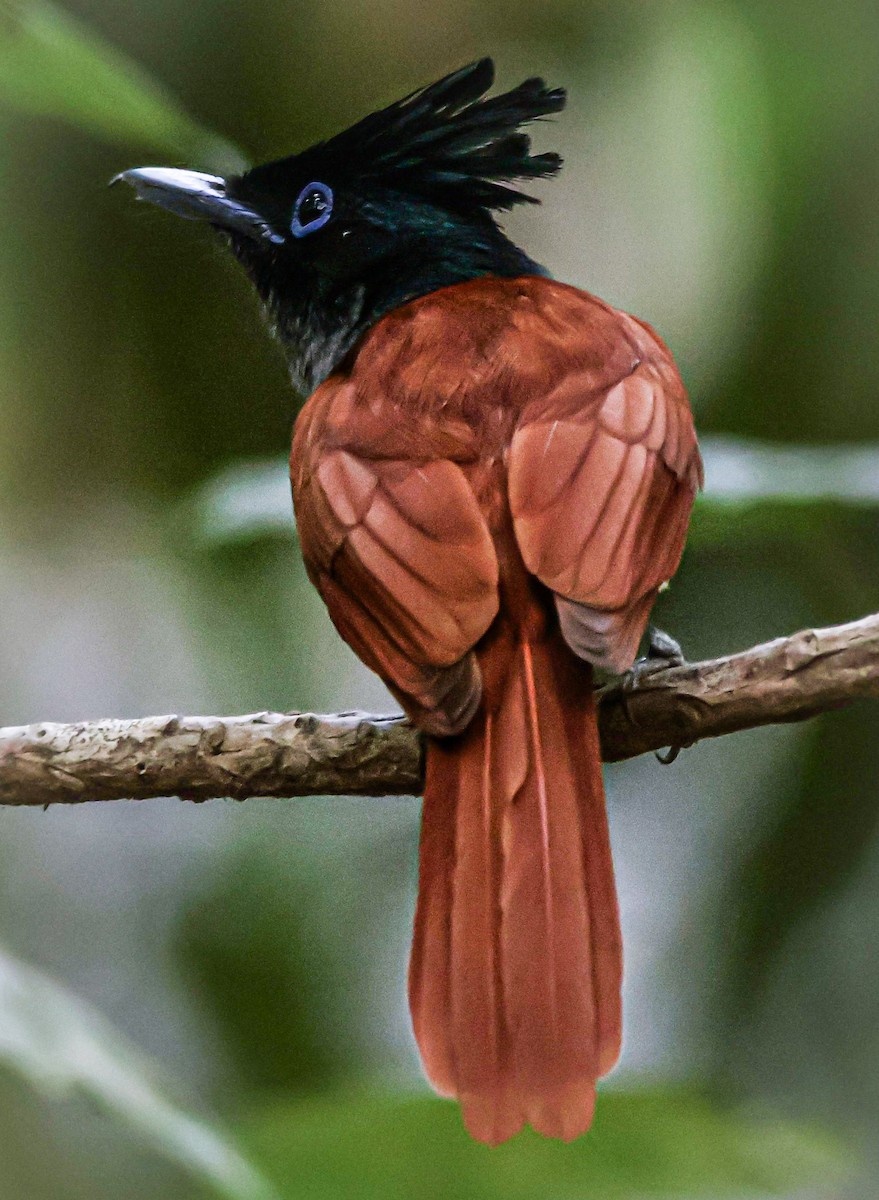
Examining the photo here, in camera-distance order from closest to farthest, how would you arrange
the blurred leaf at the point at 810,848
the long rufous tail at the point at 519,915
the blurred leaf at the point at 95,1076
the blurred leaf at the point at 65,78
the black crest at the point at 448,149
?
the blurred leaf at the point at 95,1076 < the long rufous tail at the point at 519,915 < the blurred leaf at the point at 65,78 < the black crest at the point at 448,149 < the blurred leaf at the point at 810,848

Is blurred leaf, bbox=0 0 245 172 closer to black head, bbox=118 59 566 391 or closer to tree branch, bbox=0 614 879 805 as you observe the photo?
black head, bbox=118 59 566 391

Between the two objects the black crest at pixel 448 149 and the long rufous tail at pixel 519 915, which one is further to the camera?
the black crest at pixel 448 149

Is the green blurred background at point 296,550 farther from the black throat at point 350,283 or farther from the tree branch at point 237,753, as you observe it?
the tree branch at point 237,753

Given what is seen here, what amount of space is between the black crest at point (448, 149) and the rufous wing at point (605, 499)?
1.43 feet

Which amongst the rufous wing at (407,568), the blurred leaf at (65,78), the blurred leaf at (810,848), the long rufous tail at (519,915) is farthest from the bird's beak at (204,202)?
the blurred leaf at (810,848)

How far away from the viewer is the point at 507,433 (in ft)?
4.06

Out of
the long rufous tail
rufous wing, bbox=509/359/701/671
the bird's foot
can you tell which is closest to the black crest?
rufous wing, bbox=509/359/701/671

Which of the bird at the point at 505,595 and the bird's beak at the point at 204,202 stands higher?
the bird's beak at the point at 204,202

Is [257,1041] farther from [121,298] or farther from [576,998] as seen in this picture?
[121,298]

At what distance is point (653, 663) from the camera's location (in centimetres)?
127

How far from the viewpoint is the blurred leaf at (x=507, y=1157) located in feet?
4.00

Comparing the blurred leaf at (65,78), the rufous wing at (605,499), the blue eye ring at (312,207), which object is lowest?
the rufous wing at (605,499)

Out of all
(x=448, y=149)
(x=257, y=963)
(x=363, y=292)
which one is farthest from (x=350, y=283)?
(x=257, y=963)

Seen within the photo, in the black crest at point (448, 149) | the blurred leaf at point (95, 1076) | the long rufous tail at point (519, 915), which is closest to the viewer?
the blurred leaf at point (95, 1076)
